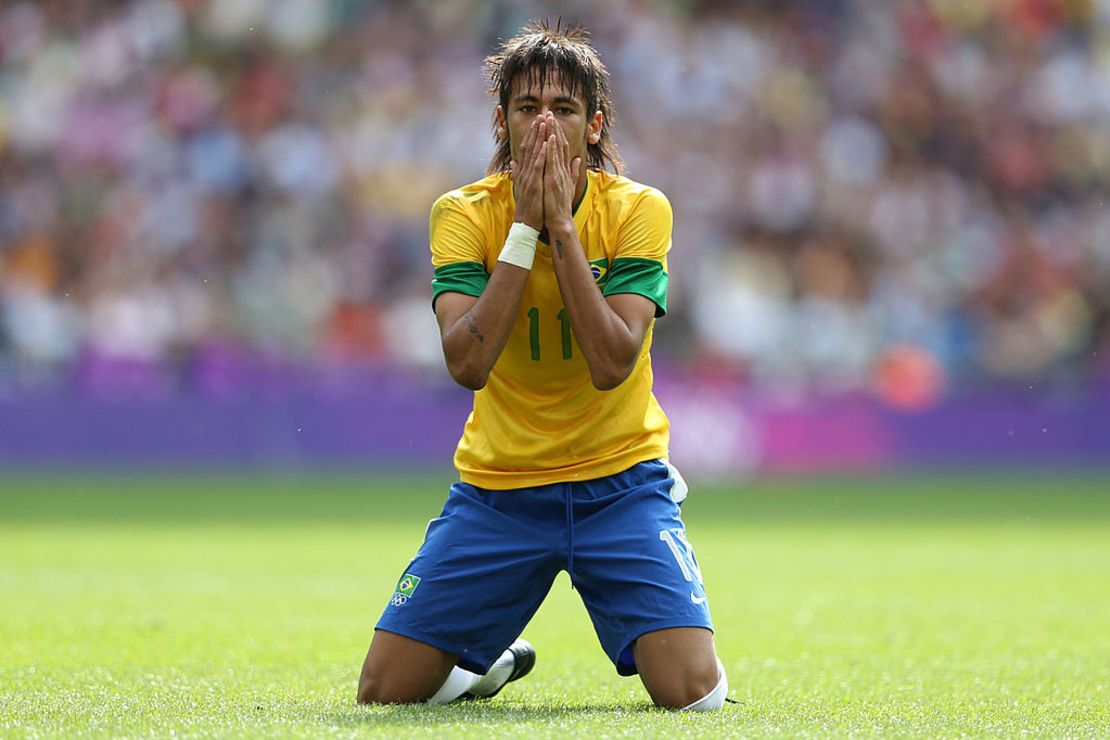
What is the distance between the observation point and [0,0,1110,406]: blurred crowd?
18.1 m

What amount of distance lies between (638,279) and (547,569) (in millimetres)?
1031

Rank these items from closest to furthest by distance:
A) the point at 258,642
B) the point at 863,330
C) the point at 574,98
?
the point at 574,98, the point at 258,642, the point at 863,330

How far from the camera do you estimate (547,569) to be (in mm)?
5434

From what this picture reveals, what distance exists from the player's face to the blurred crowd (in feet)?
39.6

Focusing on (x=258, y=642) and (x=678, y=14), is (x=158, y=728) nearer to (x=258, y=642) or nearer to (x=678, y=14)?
(x=258, y=642)

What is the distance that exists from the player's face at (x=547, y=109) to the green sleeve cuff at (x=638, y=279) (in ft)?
1.30

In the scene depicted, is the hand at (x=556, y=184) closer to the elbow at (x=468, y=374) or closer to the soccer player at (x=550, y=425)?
the soccer player at (x=550, y=425)

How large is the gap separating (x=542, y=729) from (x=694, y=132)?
1634 cm

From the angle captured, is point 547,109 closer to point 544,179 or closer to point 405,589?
point 544,179

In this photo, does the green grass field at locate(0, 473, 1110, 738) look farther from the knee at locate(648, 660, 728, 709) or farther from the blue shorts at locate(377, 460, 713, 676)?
the blue shorts at locate(377, 460, 713, 676)

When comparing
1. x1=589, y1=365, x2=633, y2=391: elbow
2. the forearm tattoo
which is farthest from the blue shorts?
the forearm tattoo

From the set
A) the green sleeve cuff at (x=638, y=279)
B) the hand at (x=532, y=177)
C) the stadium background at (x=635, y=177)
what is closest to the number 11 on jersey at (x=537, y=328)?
the green sleeve cuff at (x=638, y=279)

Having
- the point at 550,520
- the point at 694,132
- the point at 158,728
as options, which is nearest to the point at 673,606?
the point at 550,520

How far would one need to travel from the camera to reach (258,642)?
22.8 ft
